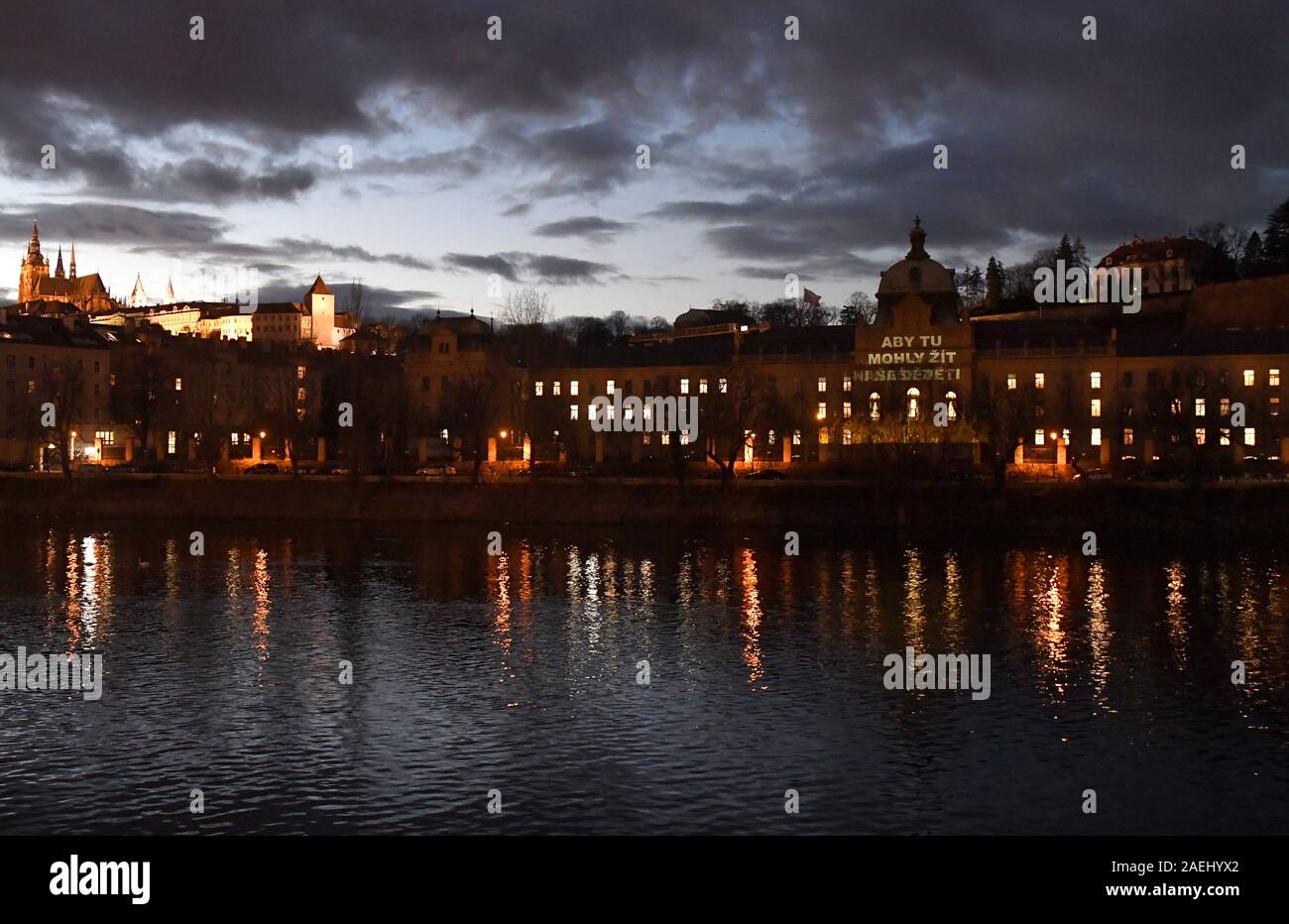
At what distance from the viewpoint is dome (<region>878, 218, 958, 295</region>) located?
133 metres

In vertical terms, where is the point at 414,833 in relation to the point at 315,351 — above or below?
below

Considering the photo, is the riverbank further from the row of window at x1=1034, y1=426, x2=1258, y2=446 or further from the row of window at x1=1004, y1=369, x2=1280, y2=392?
the row of window at x1=1004, y1=369, x2=1280, y2=392

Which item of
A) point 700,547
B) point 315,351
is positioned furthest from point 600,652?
point 315,351

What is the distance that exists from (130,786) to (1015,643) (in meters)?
28.9

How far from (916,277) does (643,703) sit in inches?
4156

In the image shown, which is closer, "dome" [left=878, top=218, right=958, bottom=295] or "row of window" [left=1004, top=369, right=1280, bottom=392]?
"row of window" [left=1004, top=369, right=1280, bottom=392]

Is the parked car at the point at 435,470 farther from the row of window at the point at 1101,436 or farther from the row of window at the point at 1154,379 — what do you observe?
the row of window at the point at 1154,379

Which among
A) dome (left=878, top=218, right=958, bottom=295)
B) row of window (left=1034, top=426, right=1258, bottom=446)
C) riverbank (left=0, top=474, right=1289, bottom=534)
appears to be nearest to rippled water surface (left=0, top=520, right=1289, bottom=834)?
riverbank (left=0, top=474, right=1289, bottom=534)

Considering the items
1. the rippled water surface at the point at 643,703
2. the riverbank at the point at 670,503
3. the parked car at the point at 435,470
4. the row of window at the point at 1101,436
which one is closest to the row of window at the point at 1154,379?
the row of window at the point at 1101,436

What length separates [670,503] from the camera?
289 feet

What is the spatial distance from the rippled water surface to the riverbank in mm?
15825

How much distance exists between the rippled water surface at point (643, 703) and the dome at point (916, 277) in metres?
72.2

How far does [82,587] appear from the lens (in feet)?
185
